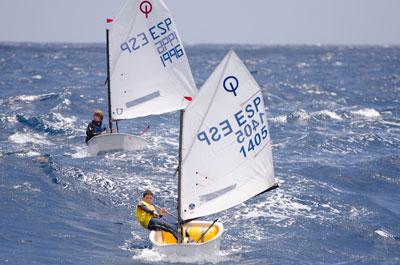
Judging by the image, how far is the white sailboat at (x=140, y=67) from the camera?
1196 inches

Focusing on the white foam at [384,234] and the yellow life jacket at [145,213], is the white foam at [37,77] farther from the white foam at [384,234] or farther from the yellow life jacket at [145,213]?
the white foam at [384,234]

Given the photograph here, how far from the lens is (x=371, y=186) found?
27328 millimetres

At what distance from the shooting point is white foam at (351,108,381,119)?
4508 cm

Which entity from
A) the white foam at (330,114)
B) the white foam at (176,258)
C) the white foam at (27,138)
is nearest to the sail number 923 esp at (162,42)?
the white foam at (27,138)

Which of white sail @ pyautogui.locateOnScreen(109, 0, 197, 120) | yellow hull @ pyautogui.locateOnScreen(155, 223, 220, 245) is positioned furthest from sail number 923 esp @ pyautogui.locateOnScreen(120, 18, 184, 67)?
yellow hull @ pyautogui.locateOnScreen(155, 223, 220, 245)

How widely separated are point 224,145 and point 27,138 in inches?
683

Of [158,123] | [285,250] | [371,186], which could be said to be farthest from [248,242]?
[158,123]

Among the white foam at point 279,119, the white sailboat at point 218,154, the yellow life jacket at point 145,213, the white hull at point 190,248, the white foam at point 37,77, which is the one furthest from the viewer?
the white foam at point 37,77

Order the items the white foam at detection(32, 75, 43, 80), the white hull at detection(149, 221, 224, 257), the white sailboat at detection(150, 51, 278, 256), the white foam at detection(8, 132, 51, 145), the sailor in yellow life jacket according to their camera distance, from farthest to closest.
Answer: the white foam at detection(32, 75, 43, 80) → the white foam at detection(8, 132, 51, 145) → the sailor in yellow life jacket → the white sailboat at detection(150, 51, 278, 256) → the white hull at detection(149, 221, 224, 257)

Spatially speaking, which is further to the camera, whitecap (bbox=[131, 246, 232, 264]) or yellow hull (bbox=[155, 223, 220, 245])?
yellow hull (bbox=[155, 223, 220, 245])

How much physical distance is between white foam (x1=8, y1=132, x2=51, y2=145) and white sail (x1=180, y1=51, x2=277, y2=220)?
15838 mm

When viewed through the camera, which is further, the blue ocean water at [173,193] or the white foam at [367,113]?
the white foam at [367,113]

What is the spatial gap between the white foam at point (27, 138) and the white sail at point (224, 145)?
15.8 meters

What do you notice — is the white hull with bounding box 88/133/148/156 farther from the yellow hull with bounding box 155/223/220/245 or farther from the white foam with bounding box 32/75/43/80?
the white foam with bounding box 32/75/43/80
